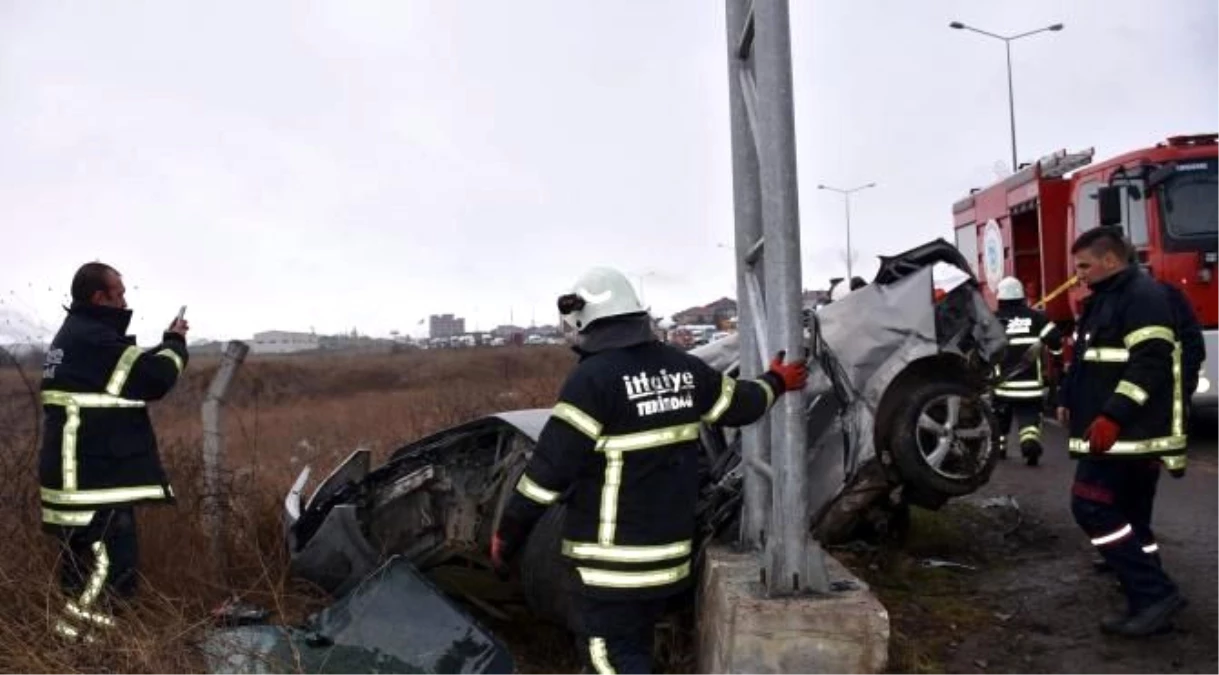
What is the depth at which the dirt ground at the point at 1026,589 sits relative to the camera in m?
3.96

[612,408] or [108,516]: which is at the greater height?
[612,408]

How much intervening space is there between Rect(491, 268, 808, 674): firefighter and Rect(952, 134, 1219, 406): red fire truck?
24.0ft

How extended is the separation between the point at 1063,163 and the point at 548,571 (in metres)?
9.91

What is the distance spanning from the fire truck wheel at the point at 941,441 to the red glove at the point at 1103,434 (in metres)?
0.92

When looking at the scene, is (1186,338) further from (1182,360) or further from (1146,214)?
(1146,214)

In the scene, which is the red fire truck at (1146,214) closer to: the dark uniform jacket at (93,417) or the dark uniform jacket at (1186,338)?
the dark uniform jacket at (1186,338)

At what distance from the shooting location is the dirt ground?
13.0ft

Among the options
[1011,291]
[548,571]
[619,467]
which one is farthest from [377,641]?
[1011,291]

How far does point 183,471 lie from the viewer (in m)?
5.99

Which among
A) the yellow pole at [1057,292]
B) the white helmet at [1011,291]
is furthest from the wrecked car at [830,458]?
the yellow pole at [1057,292]

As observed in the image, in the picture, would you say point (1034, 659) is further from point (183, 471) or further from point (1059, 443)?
point (1059, 443)

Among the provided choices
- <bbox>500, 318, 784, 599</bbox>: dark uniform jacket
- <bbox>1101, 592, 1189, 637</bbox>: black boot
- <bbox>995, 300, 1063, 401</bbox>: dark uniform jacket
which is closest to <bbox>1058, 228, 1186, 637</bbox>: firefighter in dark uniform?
<bbox>1101, 592, 1189, 637</bbox>: black boot

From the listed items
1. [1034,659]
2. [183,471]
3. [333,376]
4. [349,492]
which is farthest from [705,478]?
[333,376]

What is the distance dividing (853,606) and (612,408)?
107 centimetres
